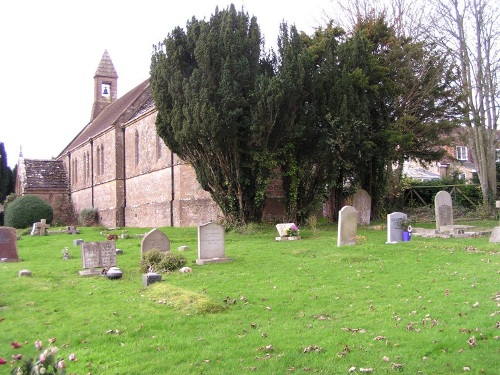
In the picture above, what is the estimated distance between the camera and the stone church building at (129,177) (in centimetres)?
2634

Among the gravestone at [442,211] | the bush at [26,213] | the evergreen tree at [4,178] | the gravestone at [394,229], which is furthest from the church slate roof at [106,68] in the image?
the gravestone at [394,229]

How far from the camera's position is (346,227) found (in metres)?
14.7

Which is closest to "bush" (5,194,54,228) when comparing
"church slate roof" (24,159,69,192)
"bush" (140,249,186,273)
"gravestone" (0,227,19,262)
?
"church slate roof" (24,159,69,192)

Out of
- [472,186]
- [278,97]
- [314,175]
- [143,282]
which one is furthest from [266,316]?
[472,186]

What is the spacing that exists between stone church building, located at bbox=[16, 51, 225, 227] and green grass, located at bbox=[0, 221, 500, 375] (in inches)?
520

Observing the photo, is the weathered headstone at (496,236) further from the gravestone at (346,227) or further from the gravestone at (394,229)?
the gravestone at (346,227)

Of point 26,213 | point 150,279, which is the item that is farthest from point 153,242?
point 26,213

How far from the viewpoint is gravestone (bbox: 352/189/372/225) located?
23.4 meters

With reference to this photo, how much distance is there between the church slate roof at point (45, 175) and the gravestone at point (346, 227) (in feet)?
119

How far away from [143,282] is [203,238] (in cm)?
305

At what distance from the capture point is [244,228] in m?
20.2

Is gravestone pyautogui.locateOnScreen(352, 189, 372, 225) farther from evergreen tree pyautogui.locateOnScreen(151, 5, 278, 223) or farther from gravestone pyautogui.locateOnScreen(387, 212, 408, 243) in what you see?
gravestone pyautogui.locateOnScreen(387, 212, 408, 243)

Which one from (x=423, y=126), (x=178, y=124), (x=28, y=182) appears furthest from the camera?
(x=28, y=182)

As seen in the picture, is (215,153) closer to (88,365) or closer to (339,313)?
(339,313)
